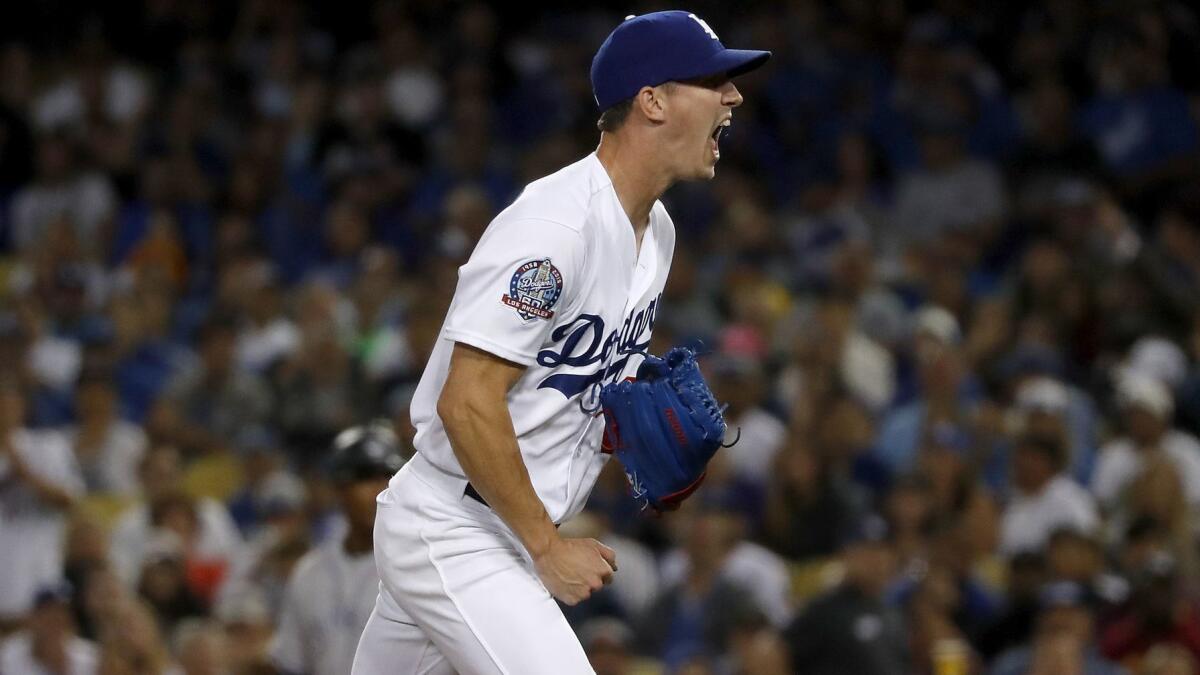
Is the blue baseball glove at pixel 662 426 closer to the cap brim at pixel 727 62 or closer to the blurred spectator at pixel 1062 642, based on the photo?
the cap brim at pixel 727 62

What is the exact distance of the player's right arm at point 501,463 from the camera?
303 cm

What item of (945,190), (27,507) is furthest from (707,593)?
(945,190)

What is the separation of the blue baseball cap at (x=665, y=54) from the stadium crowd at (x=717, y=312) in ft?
5.58

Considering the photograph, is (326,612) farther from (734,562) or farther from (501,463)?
(734,562)

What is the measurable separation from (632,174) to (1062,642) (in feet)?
Result: 10.8

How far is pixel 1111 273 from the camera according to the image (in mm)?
8102

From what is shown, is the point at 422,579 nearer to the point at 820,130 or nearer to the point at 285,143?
the point at 820,130

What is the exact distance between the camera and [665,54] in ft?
10.7

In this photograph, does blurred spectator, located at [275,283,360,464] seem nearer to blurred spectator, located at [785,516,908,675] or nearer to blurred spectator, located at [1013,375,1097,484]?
blurred spectator, located at [785,516,908,675]

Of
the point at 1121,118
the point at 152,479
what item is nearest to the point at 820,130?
the point at 1121,118

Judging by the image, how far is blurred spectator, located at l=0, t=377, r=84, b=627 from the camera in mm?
7680

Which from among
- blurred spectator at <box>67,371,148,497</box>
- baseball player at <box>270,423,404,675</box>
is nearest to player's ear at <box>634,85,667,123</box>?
baseball player at <box>270,423,404,675</box>

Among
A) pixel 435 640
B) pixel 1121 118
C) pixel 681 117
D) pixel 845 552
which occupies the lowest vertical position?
pixel 845 552

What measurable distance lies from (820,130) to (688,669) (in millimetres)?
4705
